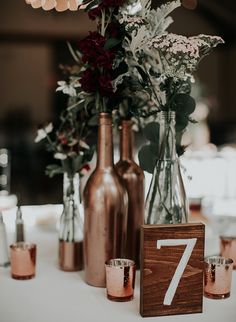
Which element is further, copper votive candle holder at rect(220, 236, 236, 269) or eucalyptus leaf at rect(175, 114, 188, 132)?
copper votive candle holder at rect(220, 236, 236, 269)

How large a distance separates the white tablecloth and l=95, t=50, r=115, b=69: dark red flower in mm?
516

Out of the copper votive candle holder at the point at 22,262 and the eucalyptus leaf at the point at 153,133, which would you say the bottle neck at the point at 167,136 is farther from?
the copper votive candle holder at the point at 22,262

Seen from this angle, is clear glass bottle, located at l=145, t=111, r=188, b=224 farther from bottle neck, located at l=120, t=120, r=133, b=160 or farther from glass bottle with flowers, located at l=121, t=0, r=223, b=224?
bottle neck, located at l=120, t=120, r=133, b=160

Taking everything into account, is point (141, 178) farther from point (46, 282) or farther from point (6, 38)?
point (6, 38)

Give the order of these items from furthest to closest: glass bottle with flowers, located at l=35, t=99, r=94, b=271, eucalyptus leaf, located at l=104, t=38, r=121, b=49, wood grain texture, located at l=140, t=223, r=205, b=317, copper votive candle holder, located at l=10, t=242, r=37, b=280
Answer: glass bottle with flowers, located at l=35, t=99, r=94, b=271, copper votive candle holder, located at l=10, t=242, r=37, b=280, eucalyptus leaf, located at l=104, t=38, r=121, b=49, wood grain texture, located at l=140, t=223, r=205, b=317

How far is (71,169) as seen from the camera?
58.1 inches

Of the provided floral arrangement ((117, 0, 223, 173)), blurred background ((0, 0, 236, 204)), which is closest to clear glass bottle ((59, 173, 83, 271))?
floral arrangement ((117, 0, 223, 173))

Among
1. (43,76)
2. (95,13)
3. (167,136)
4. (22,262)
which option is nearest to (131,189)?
(167,136)

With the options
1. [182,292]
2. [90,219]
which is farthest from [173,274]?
[90,219]

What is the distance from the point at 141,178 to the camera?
1472 millimetres

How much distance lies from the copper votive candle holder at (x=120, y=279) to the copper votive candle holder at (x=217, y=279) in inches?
6.7

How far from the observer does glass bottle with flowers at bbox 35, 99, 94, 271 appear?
1465 millimetres

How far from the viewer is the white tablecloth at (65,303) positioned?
1149mm

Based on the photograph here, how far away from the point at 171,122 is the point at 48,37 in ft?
25.0
